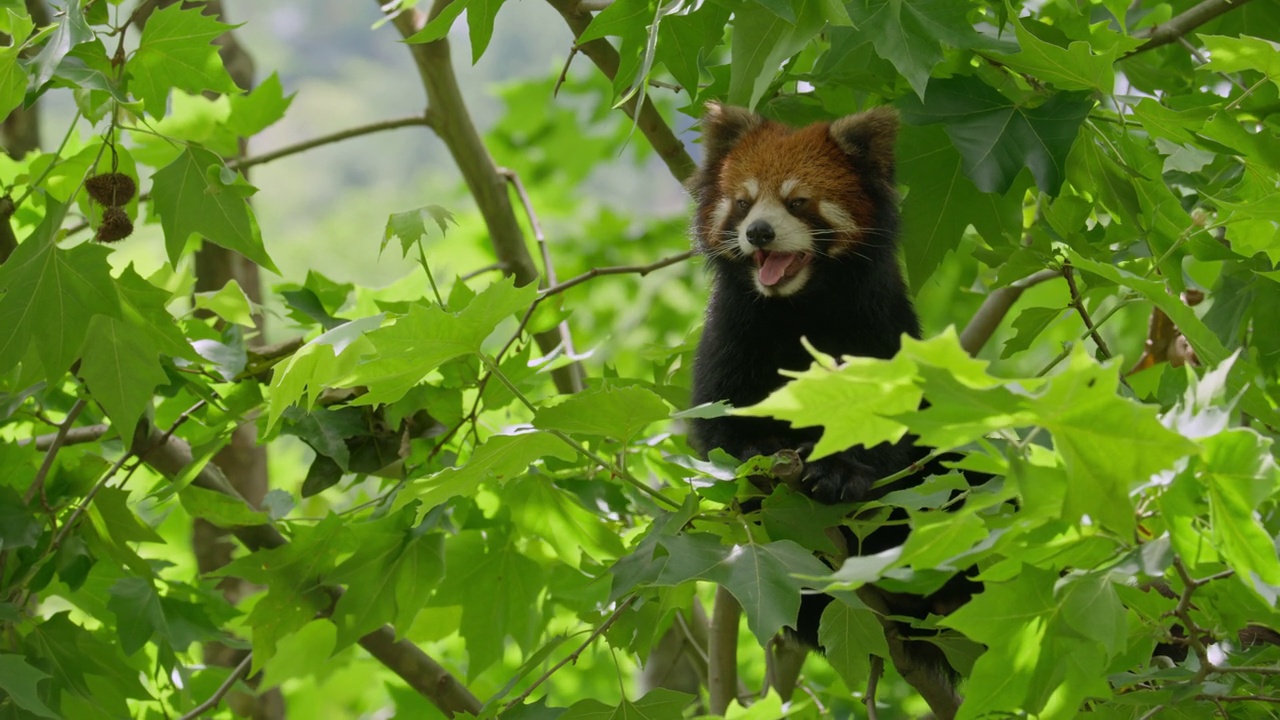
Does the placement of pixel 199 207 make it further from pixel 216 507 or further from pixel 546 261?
pixel 546 261

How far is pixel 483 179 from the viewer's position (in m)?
3.38

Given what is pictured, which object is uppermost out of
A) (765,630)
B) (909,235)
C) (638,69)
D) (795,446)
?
(638,69)

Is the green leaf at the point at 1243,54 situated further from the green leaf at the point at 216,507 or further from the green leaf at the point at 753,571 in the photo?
the green leaf at the point at 216,507

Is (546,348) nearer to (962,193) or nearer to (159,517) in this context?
(159,517)

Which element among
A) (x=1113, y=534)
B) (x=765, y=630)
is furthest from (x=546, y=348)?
(x=1113, y=534)

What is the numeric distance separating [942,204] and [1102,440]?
1.19m

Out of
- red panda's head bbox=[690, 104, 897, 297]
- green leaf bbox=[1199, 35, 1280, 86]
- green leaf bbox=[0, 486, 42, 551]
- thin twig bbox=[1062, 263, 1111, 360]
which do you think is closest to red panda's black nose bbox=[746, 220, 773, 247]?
red panda's head bbox=[690, 104, 897, 297]

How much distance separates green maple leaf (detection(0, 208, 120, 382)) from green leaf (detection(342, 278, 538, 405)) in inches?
21.8

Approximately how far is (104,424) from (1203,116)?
2.35 metres

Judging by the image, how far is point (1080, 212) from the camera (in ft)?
6.49

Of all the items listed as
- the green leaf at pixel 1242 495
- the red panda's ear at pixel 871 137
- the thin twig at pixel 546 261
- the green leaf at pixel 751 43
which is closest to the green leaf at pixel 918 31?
the green leaf at pixel 751 43

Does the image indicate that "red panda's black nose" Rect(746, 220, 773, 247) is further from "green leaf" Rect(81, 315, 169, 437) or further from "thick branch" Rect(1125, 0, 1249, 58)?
"green leaf" Rect(81, 315, 169, 437)

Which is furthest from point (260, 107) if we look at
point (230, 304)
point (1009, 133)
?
point (1009, 133)

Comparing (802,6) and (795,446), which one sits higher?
(802,6)
